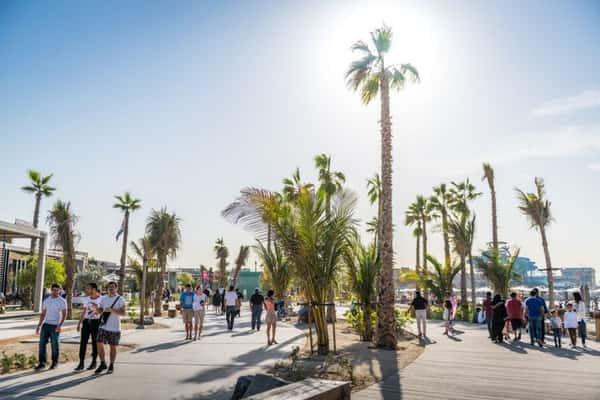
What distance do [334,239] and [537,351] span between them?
615 cm

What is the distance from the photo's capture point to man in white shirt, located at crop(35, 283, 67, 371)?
29.7 feet

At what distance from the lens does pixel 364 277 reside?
48.1 feet

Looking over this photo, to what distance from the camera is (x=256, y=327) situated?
60.0ft

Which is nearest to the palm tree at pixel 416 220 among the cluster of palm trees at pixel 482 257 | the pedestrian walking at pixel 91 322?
the cluster of palm trees at pixel 482 257

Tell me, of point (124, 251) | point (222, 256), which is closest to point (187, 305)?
point (124, 251)

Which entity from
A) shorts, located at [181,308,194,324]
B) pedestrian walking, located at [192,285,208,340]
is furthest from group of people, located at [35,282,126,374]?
shorts, located at [181,308,194,324]

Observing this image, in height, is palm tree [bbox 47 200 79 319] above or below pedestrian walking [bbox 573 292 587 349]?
above

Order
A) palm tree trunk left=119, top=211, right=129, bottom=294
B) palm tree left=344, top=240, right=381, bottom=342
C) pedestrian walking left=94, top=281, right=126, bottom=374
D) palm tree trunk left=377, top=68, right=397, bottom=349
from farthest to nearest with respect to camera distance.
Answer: palm tree trunk left=119, top=211, right=129, bottom=294 < palm tree left=344, top=240, right=381, bottom=342 < palm tree trunk left=377, top=68, right=397, bottom=349 < pedestrian walking left=94, top=281, right=126, bottom=374

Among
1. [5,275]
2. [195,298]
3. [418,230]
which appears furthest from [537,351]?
[5,275]

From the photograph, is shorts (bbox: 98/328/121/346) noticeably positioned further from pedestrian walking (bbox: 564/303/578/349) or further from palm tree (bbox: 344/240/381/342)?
pedestrian walking (bbox: 564/303/578/349)

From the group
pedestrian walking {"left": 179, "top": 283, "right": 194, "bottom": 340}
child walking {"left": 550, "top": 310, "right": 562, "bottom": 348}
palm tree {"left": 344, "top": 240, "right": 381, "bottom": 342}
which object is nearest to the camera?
child walking {"left": 550, "top": 310, "right": 562, "bottom": 348}

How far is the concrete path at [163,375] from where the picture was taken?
688 cm

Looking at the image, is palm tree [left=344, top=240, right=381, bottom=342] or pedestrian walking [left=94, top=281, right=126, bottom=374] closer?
pedestrian walking [left=94, top=281, right=126, bottom=374]

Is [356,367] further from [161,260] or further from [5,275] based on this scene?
[5,275]
